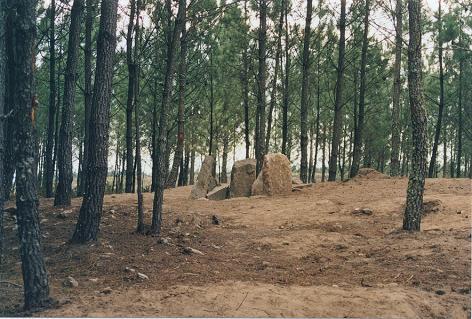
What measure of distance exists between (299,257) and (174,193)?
8.89 meters

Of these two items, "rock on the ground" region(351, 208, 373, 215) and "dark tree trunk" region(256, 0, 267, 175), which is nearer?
"rock on the ground" region(351, 208, 373, 215)

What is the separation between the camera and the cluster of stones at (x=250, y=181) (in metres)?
13.1

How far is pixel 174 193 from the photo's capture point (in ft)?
49.4

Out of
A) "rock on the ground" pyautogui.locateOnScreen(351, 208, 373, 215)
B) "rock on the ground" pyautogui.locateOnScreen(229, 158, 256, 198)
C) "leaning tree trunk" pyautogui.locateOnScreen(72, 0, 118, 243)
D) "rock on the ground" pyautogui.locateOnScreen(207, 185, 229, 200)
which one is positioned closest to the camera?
"leaning tree trunk" pyautogui.locateOnScreen(72, 0, 118, 243)

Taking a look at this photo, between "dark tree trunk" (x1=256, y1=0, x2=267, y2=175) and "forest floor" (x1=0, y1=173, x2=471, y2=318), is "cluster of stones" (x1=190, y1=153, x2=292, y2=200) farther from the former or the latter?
"forest floor" (x1=0, y1=173, x2=471, y2=318)

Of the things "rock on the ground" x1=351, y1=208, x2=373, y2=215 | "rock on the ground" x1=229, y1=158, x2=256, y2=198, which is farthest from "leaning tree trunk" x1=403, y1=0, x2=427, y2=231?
"rock on the ground" x1=229, y1=158, x2=256, y2=198

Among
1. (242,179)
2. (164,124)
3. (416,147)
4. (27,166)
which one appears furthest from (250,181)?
(27,166)

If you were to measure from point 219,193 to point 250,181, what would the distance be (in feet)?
4.07

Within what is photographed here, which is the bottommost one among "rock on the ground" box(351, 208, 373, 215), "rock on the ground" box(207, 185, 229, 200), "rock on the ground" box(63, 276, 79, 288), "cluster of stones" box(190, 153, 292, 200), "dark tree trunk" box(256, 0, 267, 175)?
"rock on the ground" box(63, 276, 79, 288)

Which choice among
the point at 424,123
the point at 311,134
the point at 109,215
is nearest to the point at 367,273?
the point at 424,123

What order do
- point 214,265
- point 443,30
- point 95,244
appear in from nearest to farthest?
point 214,265
point 95,244
point 443,30

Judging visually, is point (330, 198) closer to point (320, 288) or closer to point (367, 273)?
point (367, 273)

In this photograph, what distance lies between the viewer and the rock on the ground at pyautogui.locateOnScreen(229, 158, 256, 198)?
14828 millimetres

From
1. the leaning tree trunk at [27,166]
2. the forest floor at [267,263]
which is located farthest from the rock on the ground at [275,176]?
the leaning tree trunk at [27,166]
